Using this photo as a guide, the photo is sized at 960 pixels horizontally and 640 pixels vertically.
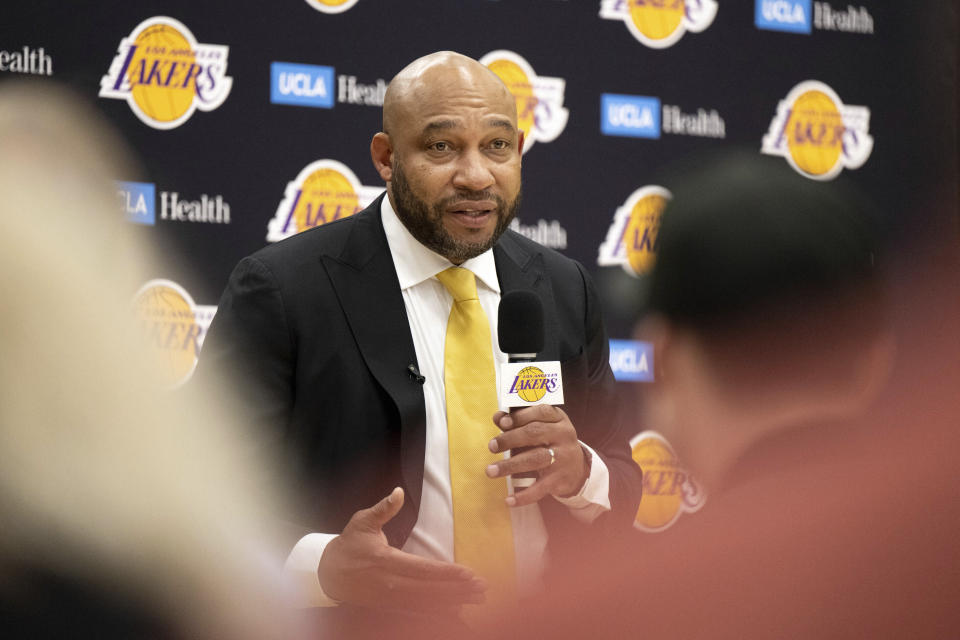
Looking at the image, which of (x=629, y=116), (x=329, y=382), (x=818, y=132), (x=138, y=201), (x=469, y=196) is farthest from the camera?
(x=818, y=132)

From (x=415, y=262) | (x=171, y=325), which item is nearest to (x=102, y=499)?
(x=415, y=262)

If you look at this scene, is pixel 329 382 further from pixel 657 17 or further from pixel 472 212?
pixel 657 17

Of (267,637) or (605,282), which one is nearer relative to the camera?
(267,637)

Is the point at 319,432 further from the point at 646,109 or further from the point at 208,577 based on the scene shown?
the point at 646,109

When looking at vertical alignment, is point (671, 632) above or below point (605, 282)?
below

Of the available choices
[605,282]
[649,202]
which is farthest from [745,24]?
[605,282]

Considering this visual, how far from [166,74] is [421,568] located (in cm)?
227

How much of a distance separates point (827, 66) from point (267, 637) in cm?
316

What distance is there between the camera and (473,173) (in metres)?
2.43

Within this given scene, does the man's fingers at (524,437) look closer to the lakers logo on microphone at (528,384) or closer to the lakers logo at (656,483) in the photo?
the lakers logo on microphone at (528,384)

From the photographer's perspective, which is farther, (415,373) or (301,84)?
(301,84)

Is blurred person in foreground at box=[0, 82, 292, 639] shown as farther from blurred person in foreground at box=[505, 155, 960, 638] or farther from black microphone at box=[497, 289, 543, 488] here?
blurred person in foreground at box=[505, 155, 960, 638]

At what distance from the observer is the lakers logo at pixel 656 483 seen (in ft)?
13.5

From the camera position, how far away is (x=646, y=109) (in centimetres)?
420
